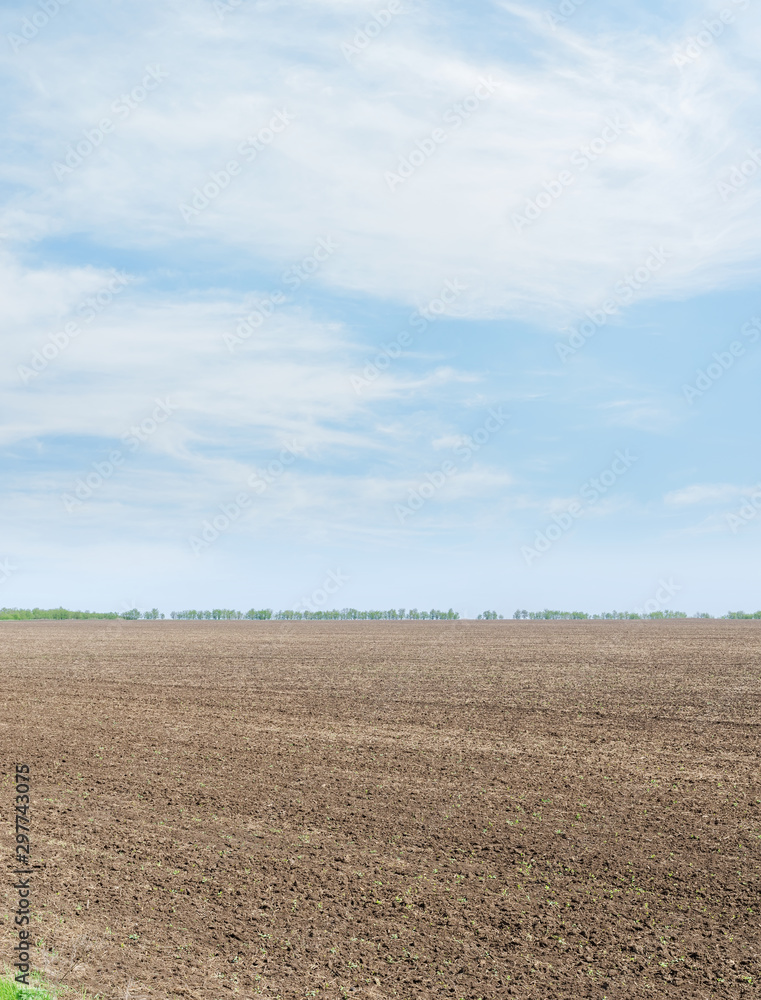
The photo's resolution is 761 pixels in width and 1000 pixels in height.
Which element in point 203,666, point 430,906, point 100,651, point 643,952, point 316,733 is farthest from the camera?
point 100,651

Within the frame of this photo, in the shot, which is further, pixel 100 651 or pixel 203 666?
pixel 100 651

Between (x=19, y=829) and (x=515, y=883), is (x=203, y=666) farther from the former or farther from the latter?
(x=515, y=883)

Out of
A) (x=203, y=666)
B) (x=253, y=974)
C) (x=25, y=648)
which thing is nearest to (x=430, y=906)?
(x=253, y=974)

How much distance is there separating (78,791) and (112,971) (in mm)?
5335

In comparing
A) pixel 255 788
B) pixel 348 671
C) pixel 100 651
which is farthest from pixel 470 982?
pixel 100 651

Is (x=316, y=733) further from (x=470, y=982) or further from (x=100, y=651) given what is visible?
(x=100, y=651)

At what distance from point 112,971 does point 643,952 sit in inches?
183

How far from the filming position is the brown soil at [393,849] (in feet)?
21.4

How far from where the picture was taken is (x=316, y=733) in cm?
1557

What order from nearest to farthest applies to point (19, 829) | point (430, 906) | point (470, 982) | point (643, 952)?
point (470, 982) < point (643, 952) < point (430, 906) < point (19, 829)

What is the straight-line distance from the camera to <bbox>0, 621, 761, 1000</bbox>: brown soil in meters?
6.52

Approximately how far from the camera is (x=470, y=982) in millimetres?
6285

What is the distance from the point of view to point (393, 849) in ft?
29.4

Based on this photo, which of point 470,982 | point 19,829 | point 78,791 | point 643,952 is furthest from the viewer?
point 78,791
